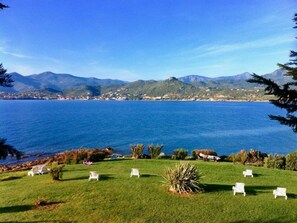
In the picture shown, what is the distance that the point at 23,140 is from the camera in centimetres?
7200

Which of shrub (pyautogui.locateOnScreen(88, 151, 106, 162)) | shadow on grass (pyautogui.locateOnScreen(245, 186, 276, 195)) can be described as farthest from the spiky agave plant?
shrub (pyautogui.locateOnScreen(88, 151, 106, 162))

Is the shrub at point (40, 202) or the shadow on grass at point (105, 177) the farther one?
the shadow on grass at point (105, 177)

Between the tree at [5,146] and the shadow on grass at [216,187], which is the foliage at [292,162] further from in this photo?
the tree at [5,146]

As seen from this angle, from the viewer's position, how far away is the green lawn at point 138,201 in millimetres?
14445

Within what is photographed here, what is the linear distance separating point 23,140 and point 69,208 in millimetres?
62577

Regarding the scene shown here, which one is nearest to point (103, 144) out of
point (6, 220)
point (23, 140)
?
point (23, 140)

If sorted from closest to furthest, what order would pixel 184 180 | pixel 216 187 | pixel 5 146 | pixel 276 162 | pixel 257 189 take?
pixel 5 146, pixel 184 180, pixel 216 187, pixel 257 189, pixel 276 162

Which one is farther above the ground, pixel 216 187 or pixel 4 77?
pixel 4 77

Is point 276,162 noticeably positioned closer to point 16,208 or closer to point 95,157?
point 95,157

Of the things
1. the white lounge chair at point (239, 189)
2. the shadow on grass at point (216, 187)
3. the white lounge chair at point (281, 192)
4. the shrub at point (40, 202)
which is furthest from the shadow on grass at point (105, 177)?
the white lounge chair at point (281, 192)

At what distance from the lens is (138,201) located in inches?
640

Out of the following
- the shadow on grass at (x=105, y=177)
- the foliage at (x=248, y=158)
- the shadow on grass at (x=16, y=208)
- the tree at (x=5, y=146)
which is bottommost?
the foliage at (x=248, y=158)

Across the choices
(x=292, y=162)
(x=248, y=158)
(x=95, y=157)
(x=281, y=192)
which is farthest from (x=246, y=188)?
(x=95, y=157)

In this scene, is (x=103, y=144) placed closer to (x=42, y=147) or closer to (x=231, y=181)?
(x=42, y=147)
